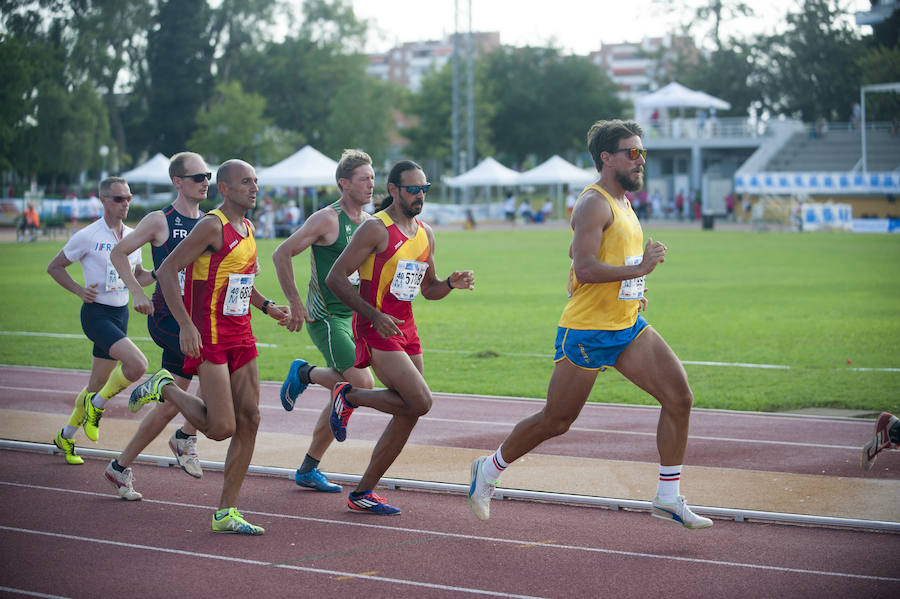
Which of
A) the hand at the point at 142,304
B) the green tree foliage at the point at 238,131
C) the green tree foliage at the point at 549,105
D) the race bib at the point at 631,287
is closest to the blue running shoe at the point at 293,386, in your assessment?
the hand at the point at 142,304

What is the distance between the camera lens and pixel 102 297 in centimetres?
801

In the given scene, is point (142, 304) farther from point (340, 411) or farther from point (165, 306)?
A: point (340, 411)

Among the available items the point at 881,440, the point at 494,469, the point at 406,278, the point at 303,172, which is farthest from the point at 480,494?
the point at 303,172

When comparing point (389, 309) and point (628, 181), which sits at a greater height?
point (628, 181)

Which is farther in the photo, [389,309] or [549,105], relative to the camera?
[549,105]

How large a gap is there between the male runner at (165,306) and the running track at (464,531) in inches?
9.5

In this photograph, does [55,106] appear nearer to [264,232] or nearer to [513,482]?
[264,232]

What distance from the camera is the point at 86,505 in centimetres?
663

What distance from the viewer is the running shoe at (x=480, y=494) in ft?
19.9

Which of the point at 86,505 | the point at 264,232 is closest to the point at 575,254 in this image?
the point at 86,505

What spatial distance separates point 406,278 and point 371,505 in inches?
54.0

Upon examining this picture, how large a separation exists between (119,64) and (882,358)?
73313mm

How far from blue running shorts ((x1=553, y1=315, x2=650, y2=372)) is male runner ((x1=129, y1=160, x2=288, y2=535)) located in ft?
5.93

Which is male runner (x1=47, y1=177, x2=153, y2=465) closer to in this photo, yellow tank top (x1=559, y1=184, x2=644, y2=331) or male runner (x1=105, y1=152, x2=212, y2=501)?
male runner (x1=105, y1=152, x2=212, y2=501)
